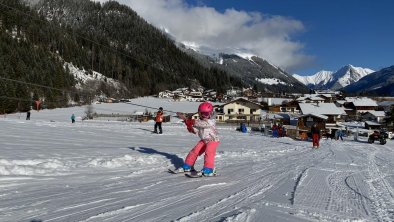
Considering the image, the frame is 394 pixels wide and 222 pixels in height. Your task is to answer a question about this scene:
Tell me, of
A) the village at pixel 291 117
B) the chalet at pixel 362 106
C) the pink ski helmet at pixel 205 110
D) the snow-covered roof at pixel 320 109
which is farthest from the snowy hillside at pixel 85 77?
the pink ski helmet at pixel 205 110

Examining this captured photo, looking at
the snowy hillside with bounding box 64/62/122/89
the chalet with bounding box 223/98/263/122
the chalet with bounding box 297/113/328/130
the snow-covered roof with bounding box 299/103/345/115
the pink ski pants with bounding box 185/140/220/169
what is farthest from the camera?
the snowy hillside with bounding box 64/62/122/89

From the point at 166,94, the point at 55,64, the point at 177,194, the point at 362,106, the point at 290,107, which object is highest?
the point at 55,64

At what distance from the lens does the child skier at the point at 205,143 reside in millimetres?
7758

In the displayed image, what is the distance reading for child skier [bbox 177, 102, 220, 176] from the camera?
7758 millimetres

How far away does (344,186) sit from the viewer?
6.89 m

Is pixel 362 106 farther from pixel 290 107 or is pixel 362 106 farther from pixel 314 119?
pixel 314 119

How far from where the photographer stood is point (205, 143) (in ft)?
26.2

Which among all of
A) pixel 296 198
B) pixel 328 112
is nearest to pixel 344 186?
pixel 296 198

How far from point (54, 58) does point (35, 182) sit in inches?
5222

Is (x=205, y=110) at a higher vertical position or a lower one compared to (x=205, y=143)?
higher

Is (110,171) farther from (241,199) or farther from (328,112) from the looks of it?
(328,112)

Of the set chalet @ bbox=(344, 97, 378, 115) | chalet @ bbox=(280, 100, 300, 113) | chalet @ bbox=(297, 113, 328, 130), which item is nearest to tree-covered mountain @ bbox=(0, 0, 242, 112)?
chalet @ bbox=(297, 113, 328, 130)

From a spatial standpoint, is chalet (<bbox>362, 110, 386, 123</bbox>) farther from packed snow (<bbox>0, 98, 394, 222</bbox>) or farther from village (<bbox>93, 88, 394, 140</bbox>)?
packed snow (<bbox>0, 98, 394, 222</bbox>)

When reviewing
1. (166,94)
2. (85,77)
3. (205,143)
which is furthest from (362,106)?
(205,143)
